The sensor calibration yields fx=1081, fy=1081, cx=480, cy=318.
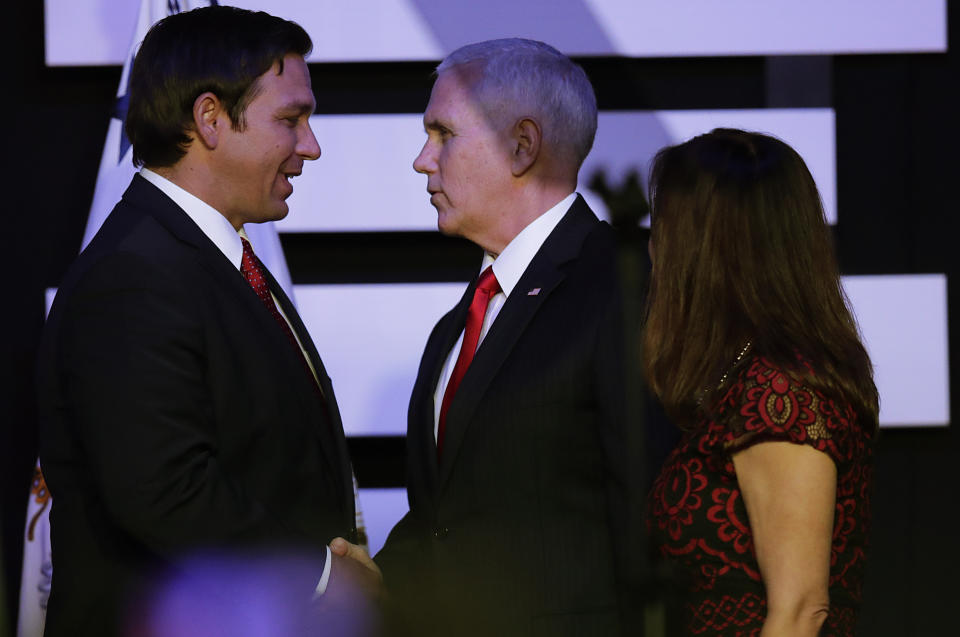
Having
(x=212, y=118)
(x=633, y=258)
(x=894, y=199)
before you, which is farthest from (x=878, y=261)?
(x=212, y=118)

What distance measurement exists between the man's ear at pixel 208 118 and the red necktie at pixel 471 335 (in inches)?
23.2

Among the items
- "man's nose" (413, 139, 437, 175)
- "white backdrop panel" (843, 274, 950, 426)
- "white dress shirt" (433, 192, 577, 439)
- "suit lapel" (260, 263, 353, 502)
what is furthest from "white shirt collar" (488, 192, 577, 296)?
A: "white backdrop panel" (843, 274, 950, 426)

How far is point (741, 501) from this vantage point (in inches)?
62.7

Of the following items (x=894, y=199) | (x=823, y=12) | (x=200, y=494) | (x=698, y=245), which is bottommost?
(x=200, y=494)

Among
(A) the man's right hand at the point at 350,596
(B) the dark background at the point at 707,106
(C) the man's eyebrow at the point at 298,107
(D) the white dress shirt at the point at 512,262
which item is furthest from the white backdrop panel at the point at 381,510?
(C) the man's eyebrow at the point at 298,107

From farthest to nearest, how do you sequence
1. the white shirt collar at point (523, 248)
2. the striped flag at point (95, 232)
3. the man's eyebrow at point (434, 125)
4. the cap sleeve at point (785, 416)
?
the striped flag at point (95, 232), the man's eyebrow at point (434, 125), the white shirt collar at point (523, 248), the cap sleeve at point (785, 416)

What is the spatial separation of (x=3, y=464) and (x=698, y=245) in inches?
89.7

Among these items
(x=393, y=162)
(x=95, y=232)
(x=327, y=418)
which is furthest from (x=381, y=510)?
(x=327, y=418)

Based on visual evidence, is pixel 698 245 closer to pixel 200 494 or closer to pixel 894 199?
pixel 200 494

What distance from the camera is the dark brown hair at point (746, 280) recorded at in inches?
62.5

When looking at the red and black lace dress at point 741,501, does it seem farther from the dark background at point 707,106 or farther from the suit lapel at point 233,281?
the dark background at point 707,106

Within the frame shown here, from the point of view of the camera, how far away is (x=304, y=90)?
2.06 metres

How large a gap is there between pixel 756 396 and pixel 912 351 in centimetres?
174

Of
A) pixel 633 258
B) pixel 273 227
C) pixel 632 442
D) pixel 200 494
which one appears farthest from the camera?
pixel 273 227
